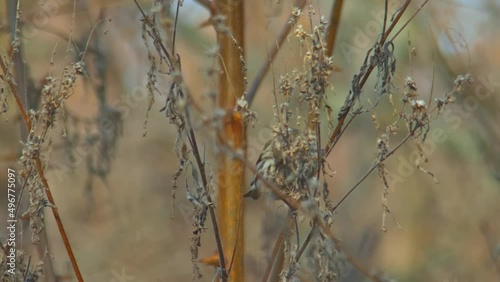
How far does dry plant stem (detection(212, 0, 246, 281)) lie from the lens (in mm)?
1862

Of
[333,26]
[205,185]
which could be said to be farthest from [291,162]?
[333,26]

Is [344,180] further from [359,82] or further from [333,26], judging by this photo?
[359,82]

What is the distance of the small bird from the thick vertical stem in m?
0.30

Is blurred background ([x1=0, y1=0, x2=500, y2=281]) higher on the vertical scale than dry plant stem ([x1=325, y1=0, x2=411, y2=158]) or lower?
higher

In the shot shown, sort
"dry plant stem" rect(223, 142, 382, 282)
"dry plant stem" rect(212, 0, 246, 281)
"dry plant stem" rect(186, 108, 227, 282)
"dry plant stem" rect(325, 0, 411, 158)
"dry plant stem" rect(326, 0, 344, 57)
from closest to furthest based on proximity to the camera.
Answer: "dry plant stem" rect(223, 142, 382, 282) → "dry plant stem" rect(186, 108, 227, 282) → "dry plant stem" rect(325, 0, 411, 158) → "dry plant stem" rect(212, 0, 246, 281) → "dry plant stem" rect(326, 0, 344, 57)

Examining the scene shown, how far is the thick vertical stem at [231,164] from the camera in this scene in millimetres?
1863

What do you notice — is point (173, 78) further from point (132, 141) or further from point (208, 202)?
point (132, 141)

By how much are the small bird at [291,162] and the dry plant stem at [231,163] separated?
300mm

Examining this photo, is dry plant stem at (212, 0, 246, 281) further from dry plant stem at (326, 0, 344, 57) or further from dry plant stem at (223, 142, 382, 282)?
dry plant stem at (223, 142, 382, 282)

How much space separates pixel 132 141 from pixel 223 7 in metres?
2.93

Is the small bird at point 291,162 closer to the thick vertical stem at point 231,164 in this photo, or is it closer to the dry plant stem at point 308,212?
the dry plant stem at point 308,212

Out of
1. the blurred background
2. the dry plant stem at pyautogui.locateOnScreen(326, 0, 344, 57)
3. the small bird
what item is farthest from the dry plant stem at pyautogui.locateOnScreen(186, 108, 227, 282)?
the blurred background

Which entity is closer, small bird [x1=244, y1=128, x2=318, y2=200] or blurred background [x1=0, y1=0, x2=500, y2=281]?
small bird [x1=244, y1=128, x2=318, y2=200]

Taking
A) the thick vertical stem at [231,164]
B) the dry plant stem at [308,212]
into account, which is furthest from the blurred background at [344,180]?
the dry plant stem at [308,212]
